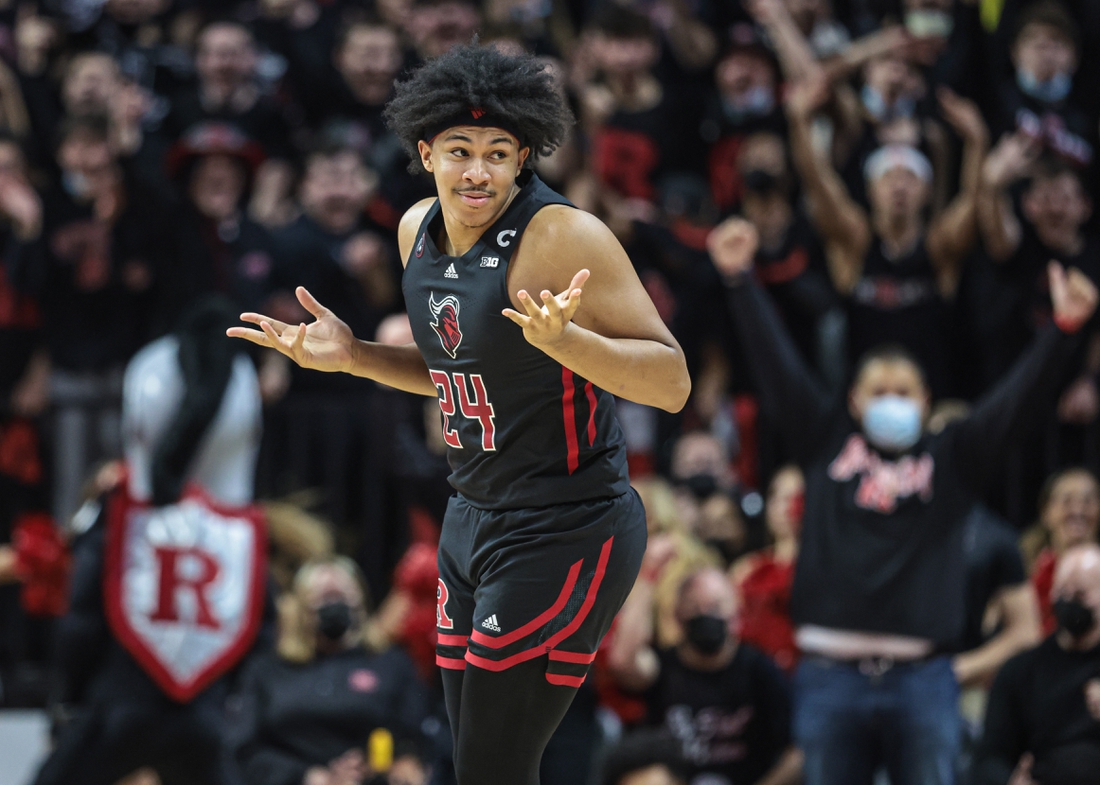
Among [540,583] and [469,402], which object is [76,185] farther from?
[540,583]

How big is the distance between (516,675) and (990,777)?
2880 millimetres

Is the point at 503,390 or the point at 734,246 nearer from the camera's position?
the point at 503,390

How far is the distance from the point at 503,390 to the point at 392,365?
0.47 metres

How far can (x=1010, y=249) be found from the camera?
7.30m

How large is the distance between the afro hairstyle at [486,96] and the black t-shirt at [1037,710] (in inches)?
125

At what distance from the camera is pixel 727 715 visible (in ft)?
19.6

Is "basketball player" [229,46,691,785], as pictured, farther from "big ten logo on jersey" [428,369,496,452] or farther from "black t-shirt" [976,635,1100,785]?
"black t-shirt" [976,635,1100,785]

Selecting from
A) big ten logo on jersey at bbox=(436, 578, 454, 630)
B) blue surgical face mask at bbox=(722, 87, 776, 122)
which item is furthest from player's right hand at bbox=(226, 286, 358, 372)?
blue surgical face mask at bbox=(722, 87, 776, 122)

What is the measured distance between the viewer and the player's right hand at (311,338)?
3.42 meters

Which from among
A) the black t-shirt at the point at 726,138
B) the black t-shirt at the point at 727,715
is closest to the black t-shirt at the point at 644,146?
the black t-shirt at the point at 726,138

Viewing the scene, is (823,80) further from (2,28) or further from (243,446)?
(2,28)

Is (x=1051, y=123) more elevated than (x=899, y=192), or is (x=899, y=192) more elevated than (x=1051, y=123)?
(x=1051, y=123)

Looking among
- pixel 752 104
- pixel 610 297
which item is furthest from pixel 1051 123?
pixel 610 297

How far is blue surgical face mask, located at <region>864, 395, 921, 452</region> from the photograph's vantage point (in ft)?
18.7
